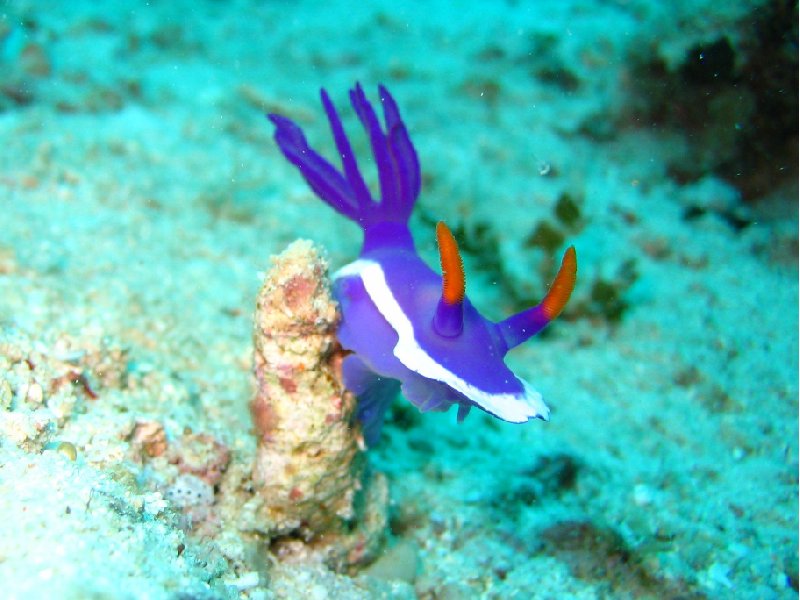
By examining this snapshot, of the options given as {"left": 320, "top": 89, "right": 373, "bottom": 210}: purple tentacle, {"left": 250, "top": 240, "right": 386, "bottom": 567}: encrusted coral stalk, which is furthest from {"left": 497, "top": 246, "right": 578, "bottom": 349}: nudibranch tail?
{"left": 320, "top": 89, "right": 373, "bottom": 210}: purple tentacle

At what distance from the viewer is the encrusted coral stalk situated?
226 cm

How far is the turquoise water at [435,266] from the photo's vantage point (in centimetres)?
240

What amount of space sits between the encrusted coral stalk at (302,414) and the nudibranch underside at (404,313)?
0.38 feet

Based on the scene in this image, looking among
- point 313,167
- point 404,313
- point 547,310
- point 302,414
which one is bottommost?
point 302,414

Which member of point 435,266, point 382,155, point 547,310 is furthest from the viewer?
point 435,266

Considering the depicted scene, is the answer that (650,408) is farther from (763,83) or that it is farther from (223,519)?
(763,83)

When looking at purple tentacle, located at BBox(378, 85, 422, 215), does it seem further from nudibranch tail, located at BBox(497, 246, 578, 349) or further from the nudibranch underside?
nudibranch tail, located at BBox(497, 246, 578, 349)

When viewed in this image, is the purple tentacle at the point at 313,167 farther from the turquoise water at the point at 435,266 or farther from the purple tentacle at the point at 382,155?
the turquoise water at the point at 435,266

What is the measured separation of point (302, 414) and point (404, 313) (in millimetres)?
574

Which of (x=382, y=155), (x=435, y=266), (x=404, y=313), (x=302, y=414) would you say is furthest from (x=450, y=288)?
(x=435, y=266)

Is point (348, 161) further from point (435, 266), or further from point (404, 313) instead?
point (435, 266)

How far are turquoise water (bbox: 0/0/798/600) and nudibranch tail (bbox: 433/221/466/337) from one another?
713mm

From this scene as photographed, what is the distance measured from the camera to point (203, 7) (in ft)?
26.8

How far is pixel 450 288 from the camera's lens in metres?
1.91
